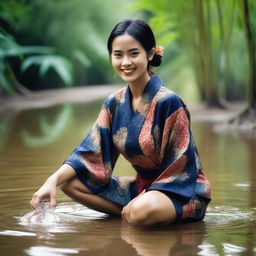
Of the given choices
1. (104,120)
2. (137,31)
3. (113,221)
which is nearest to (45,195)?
(113,221)

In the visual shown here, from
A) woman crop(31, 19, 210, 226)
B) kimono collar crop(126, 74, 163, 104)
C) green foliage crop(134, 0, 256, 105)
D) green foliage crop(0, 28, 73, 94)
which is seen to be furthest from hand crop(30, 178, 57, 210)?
green foliage crop(0, 28, 73, 94)

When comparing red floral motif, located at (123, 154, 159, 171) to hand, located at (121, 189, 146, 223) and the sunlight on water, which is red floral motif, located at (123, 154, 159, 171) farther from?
the sunlight on water

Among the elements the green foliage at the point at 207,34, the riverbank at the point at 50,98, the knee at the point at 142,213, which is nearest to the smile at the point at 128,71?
the knee at the point at 142,213

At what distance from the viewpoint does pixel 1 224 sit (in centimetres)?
399

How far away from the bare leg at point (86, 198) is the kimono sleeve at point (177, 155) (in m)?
0.34

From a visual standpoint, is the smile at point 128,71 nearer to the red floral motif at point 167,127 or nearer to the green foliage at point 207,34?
the red floral motif at point 167,127

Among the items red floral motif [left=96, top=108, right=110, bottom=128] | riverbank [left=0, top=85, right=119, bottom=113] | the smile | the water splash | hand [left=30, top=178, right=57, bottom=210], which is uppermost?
riverbank [left=0, top=85, right=119, bottom=113]

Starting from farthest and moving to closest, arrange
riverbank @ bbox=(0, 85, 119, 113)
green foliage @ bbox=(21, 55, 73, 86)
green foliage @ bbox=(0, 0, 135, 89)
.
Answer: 1. green foliage @ bbox=(0, 0, 135, 89)
2. green foliage @ bbox=(21, 55, 73, 86)
3. riverbank @ bbox=(0, 85, 119, 113)

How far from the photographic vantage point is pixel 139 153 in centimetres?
400

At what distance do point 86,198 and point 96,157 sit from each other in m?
0.21

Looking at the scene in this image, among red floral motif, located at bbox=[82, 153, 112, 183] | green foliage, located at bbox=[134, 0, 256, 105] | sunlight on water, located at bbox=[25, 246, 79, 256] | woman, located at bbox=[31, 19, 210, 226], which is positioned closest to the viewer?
sunlight on water, located at bbox=[25, 246, 79, 256]

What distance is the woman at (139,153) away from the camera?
12.8 feet

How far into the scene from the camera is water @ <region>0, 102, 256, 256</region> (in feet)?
11.3

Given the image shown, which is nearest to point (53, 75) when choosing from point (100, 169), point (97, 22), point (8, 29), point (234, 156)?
point (8, 29)
